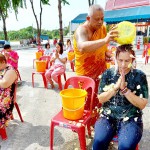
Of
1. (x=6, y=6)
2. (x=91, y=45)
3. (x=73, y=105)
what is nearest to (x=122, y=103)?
(x=73, y=105)

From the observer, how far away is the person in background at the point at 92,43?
2.17 metres

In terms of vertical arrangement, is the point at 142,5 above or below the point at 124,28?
above

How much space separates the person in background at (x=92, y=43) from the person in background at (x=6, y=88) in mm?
956

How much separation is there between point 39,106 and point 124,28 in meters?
2.95

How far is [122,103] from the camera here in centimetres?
214

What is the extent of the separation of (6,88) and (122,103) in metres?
1.72

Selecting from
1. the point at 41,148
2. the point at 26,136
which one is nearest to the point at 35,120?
the point at 26,136

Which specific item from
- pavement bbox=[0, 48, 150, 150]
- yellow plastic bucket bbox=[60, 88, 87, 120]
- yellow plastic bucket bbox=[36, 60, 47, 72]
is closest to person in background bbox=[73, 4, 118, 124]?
yellow plastic bucket bbox=[60, 88, 87, 120]

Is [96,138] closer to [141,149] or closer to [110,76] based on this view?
[110,76]

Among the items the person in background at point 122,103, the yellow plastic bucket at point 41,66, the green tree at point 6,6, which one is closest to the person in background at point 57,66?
the yellow plastic bucket at point 41,66

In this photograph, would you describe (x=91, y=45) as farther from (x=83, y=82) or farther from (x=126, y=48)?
(x=83, y=82)

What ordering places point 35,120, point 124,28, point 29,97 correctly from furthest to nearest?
point 29,97 < point 35,120 < point 124,28

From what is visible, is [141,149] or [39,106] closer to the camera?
[141,149]

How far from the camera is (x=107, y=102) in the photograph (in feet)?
7.32
